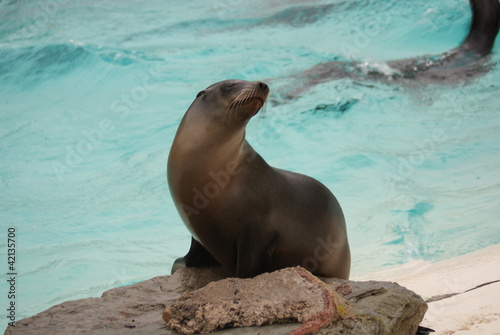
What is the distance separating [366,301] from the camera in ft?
8.71

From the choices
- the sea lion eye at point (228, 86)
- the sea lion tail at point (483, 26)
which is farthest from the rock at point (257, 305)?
the sea lion tail at point (483, 26)

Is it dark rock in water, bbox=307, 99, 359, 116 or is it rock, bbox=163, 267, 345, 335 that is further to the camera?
dark rock in water, bbox=307, 99, 359, 116

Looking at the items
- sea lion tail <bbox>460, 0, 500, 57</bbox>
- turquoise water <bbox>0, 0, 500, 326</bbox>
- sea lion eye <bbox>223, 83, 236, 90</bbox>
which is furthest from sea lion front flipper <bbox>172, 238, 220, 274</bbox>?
sea lion tail <bbox>460, 0, 500, 57</bbox>

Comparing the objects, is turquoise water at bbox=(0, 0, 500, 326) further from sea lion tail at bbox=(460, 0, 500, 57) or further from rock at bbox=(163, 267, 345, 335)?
rock at bbox=(163, 267, 345, 335)

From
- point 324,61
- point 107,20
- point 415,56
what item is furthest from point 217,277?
point 107,20

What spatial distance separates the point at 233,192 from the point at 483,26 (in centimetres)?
968

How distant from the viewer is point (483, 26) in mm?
11328

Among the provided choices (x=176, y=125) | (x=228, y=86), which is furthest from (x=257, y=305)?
(x=176, y=125)

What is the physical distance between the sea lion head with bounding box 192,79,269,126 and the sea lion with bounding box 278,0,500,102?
597cm

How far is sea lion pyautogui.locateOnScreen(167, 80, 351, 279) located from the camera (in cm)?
313

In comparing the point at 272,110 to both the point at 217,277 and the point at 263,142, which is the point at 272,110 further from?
the point at 217,277

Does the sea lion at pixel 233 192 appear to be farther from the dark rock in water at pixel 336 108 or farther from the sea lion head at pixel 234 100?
the dark rock in water at pixel 336 108

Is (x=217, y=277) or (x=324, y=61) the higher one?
(x=217, y=277)

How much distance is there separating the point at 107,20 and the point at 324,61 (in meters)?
5.76
